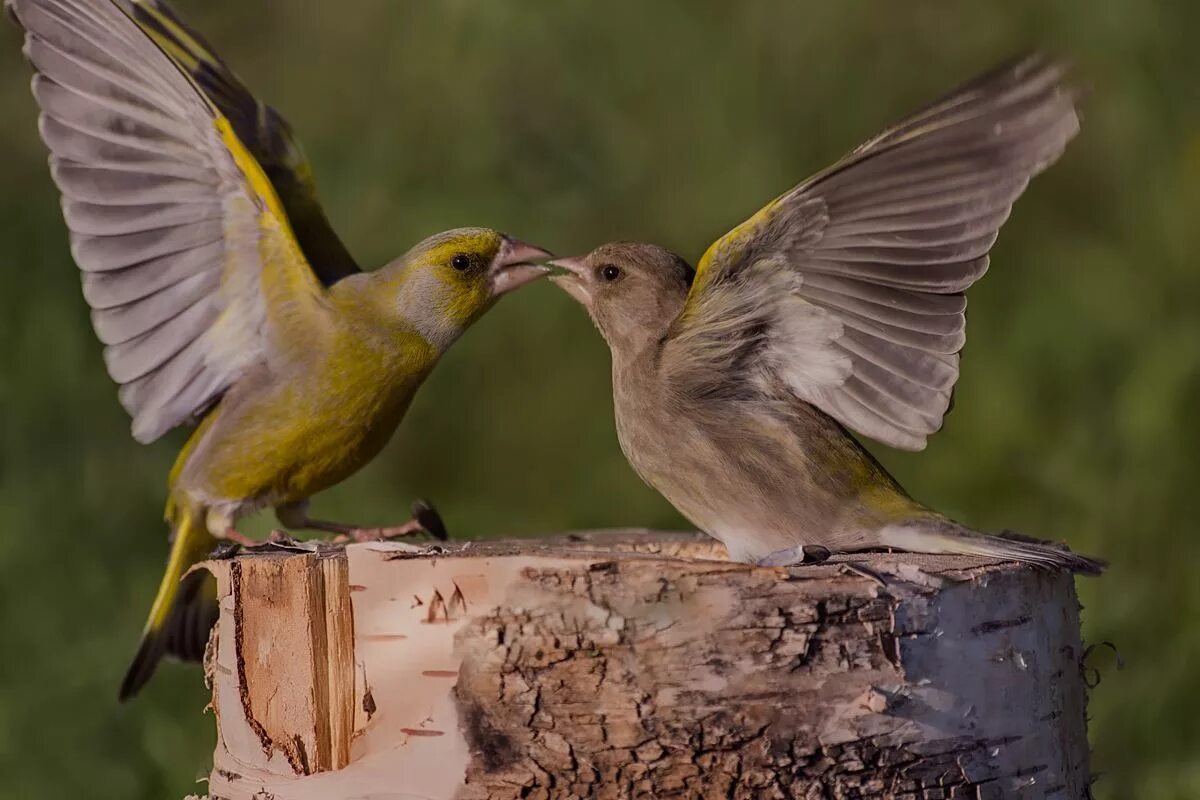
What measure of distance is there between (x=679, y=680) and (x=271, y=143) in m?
3.06

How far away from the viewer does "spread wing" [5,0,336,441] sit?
14.7ft

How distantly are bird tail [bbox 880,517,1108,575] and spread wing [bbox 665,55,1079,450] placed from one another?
211 mm

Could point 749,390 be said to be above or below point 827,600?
above

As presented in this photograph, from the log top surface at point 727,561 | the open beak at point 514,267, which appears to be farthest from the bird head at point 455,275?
the log top surface at point 727,561

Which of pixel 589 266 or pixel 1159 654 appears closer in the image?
pixel 589 266

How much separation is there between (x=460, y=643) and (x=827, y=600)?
730 millimetres

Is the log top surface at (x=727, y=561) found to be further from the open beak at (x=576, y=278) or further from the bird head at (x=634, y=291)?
the open beak at (x=576, y=278)

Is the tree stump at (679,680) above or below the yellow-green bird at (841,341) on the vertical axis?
below

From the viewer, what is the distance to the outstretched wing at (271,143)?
5.22m

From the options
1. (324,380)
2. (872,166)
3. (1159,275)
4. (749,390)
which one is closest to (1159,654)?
(1159,275)

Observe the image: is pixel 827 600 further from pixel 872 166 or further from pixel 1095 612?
pixel 1095 612

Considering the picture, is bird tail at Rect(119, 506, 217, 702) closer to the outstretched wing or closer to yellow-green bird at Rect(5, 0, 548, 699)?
yellow-green bird at Rect(5, 0, 548, 699)

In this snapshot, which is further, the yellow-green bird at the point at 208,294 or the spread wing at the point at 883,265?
the yellow-green bird at the point at 208,294

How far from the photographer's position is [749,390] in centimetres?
410
